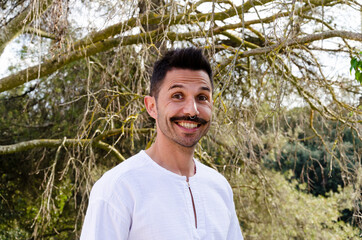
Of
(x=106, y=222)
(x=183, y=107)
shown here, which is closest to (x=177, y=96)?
(x=183, y=107)

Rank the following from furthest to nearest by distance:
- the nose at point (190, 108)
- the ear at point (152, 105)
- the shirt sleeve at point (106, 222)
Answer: the ear at point (152, 105) < the nose at point (190, 108) < the shirt sleeve at point (106, 222)

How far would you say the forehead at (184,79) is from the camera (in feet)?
4.69

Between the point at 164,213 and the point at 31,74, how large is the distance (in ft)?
10.9

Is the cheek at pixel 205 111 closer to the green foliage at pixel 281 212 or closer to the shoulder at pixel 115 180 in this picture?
the shoulder at pixel 115 180

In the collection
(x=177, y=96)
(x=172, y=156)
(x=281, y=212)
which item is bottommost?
(x=281, y=212)

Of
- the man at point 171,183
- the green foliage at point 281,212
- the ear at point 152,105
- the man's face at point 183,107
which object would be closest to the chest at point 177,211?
the man at point 171,183

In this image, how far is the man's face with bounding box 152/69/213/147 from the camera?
4.59ft

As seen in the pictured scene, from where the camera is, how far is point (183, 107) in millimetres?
1398

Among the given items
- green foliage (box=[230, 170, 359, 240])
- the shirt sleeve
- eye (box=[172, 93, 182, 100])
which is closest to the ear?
eye (box=[172, 93, 182, 100])

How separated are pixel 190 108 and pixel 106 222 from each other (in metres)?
0.46

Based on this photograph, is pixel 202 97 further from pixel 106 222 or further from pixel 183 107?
pixel 106 222

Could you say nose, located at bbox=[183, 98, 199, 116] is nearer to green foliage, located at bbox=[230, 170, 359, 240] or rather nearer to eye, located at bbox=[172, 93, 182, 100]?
eye, located at bbox=[172, 93, 182, 100]

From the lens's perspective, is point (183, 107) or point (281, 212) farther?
point (281, 212)

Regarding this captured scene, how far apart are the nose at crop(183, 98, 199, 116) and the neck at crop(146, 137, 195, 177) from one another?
0.13m
